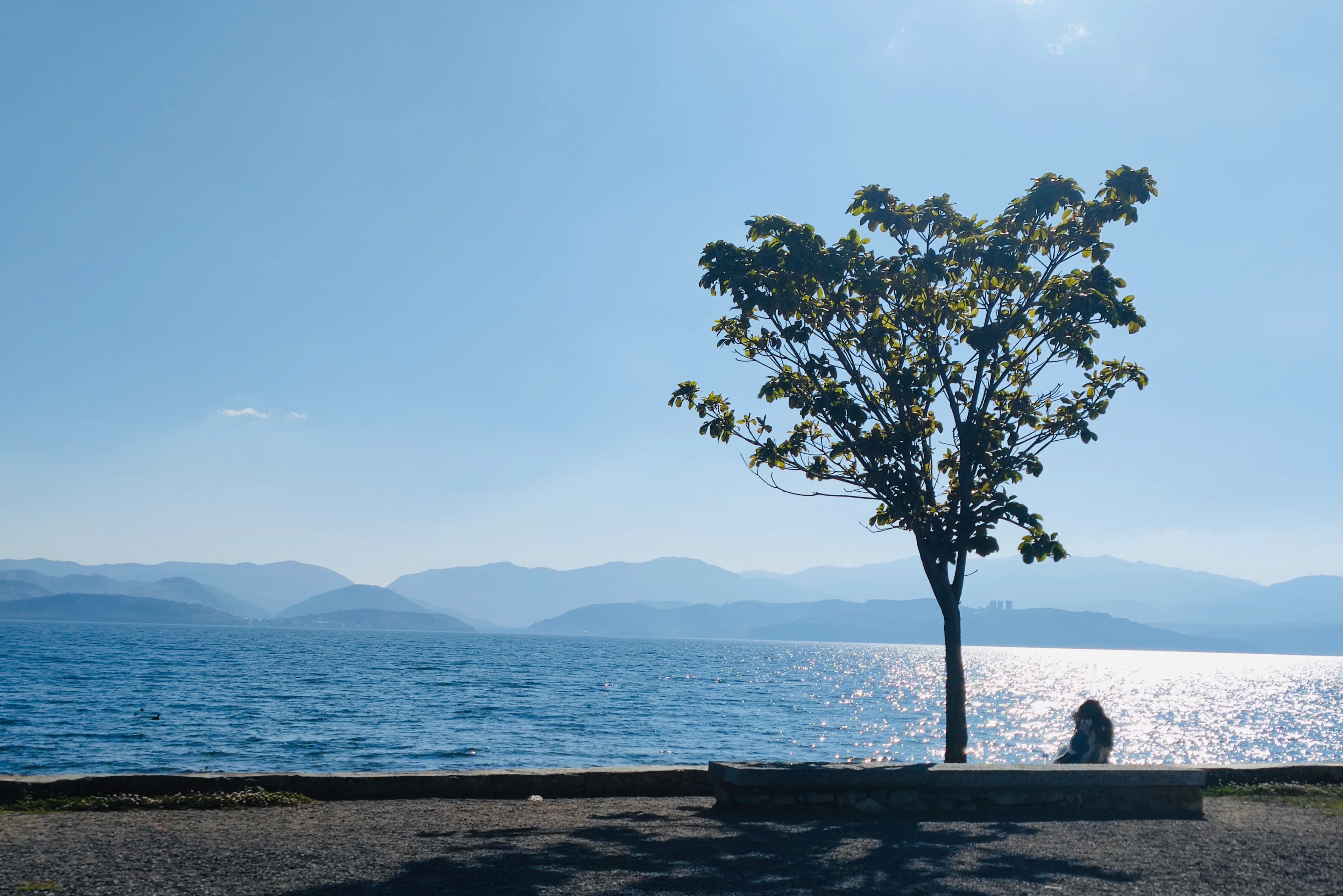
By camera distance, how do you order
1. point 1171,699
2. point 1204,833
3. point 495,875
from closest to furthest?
point 495,875 < point 1204,833 < point 1171,699

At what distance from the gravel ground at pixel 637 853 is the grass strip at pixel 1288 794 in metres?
1.08

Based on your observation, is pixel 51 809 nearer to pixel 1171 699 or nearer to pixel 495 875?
pixel 495 875

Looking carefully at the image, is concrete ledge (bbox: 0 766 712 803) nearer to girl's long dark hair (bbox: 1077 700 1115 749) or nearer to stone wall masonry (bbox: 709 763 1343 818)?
stone wall masonry (bbox: 709 763 1343 818)

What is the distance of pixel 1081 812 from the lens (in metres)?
11.0

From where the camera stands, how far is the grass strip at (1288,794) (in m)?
12.0

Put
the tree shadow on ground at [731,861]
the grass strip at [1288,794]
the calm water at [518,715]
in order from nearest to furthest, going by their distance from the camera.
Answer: the tree shadow on ground at [731,861]
the grass strip at [1288,794]
the calm water at [518,715]

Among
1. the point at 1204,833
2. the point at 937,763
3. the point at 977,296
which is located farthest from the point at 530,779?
the point at 977,296

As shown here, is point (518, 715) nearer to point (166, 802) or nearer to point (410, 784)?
point (410, 784)

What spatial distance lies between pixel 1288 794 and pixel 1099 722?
2718 millimetres

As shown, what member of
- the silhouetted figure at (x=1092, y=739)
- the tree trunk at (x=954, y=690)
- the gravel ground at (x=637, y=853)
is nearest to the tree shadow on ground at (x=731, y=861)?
the gravel ground at (x=637, y=853)

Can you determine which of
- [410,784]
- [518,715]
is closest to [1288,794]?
[410,784]

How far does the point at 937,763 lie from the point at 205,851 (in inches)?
326

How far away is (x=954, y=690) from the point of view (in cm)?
1367

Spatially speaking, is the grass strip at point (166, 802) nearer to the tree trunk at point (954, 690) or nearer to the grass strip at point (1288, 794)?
the tree trunk at point (954, 690)
